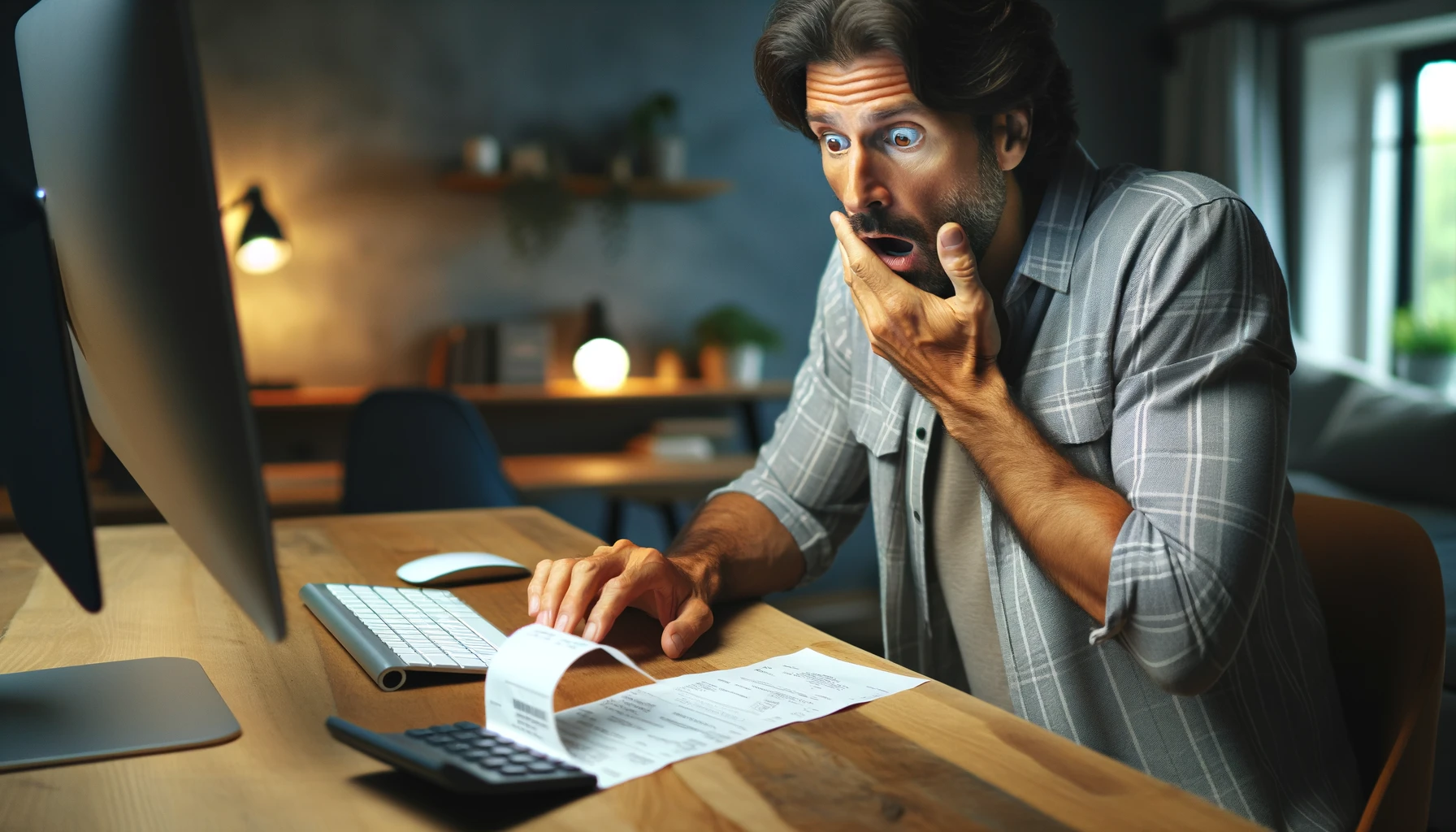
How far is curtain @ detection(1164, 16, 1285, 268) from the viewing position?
4.41 metres

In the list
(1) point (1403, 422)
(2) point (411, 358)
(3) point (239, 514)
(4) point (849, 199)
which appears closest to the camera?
(3) point (239, 514)

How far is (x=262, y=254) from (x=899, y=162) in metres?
2.67

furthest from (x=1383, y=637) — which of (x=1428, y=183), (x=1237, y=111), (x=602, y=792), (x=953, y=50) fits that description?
(x=1428, y=183)

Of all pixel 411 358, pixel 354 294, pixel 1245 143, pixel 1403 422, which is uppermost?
pixel 1245 143

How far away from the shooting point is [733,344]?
3834 millimetres

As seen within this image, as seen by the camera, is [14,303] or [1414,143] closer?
[14,303]

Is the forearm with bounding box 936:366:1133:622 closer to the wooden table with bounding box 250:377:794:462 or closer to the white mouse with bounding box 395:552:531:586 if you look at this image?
the white mouse with bounding box 395:552:531:586

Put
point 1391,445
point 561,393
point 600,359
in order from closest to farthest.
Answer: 1. point 1391,445
2. point 561,393
3. point 600,359

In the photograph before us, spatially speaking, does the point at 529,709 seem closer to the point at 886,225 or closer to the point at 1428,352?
the point at 886,225

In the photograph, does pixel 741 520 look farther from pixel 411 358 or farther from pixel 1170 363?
pixel 411 358

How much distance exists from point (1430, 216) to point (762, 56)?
4.22 m

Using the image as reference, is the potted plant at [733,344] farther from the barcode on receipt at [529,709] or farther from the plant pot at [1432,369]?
the barcode on receipt at [529,709]

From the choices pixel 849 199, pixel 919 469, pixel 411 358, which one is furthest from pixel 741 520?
pixel 411 358

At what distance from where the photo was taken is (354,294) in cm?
356
